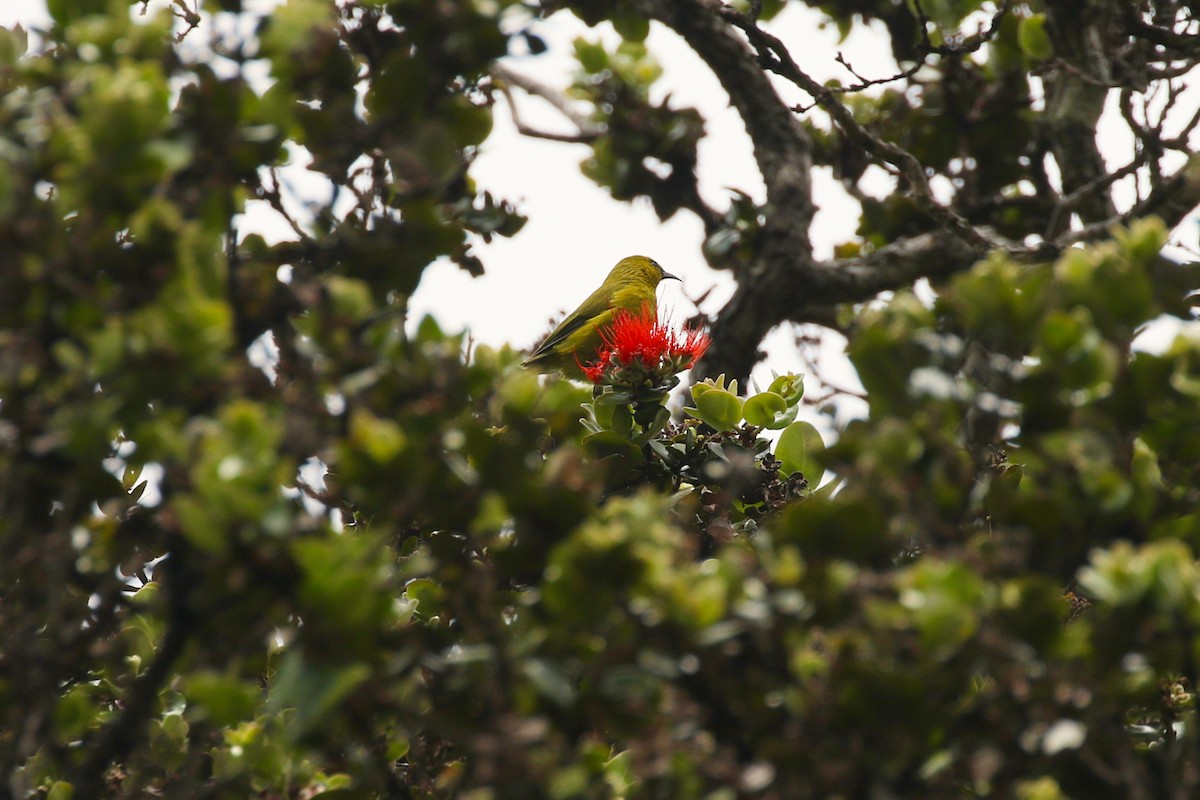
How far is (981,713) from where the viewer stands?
58.5 inches

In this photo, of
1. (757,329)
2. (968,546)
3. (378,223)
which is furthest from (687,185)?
(968,546)

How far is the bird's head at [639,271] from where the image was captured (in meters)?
8.24

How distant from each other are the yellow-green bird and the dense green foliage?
12.9 ft

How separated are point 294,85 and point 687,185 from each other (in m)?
3.05

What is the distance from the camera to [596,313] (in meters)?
7.42

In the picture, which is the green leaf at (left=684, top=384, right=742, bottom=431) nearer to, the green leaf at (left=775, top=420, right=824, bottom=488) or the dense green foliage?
the green leaf at (left=775, top=420, right=824, bottom=488)

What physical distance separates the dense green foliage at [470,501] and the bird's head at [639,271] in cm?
644

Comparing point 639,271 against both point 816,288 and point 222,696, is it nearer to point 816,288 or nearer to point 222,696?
point 816,288

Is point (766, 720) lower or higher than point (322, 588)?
lower

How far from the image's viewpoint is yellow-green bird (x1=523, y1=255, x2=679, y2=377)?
6738 millimetres

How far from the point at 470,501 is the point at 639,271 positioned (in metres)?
6.84

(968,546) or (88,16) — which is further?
(88,16)

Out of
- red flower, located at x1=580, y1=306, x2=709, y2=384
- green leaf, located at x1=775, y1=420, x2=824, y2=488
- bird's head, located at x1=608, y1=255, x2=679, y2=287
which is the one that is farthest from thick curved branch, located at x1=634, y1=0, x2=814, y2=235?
bird's head, located at x1=608, y1=255, x2=679, y2=287

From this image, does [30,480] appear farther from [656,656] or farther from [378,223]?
[656,656]
